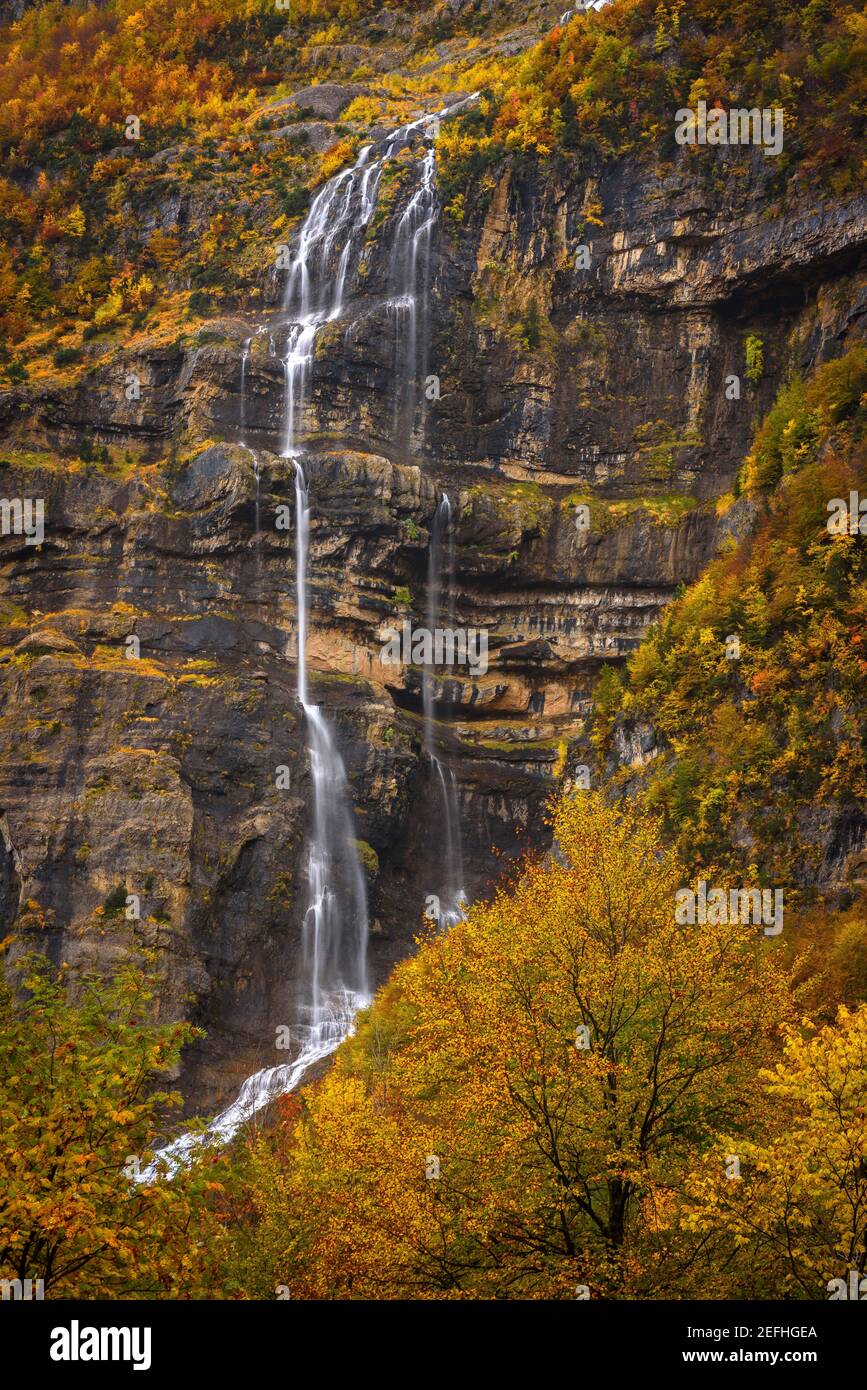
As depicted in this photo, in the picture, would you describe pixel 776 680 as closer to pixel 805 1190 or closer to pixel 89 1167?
pixel 805 1190

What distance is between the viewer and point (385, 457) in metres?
71.9

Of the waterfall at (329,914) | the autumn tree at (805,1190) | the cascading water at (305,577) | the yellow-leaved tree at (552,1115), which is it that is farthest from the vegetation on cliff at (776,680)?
the autumn tree at (805,1190)

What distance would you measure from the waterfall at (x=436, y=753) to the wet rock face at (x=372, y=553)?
0.48 m

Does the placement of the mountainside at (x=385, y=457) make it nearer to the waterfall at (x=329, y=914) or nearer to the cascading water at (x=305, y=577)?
the cascading water at (x=305, y=577)

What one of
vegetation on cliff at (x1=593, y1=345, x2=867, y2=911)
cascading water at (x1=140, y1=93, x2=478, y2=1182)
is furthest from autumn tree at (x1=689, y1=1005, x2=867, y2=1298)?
cascading water at (x1=140, y1=93, x2=478, y2=1182)

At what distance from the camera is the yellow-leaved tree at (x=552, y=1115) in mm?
21344

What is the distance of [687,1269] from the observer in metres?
20.8

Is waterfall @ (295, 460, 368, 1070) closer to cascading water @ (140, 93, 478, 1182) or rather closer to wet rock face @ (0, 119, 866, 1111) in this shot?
cascading water @ (140, 93, 478, 1182)

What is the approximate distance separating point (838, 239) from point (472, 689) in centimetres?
2830

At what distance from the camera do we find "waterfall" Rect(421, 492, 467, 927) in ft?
213

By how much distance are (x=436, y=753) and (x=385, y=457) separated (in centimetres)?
1607

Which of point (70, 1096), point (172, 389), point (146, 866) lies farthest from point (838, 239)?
point (70, 1096)

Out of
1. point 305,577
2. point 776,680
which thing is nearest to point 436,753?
point 305,577

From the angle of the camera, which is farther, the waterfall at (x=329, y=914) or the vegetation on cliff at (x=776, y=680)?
the waterfall at (x=329, y=914)
